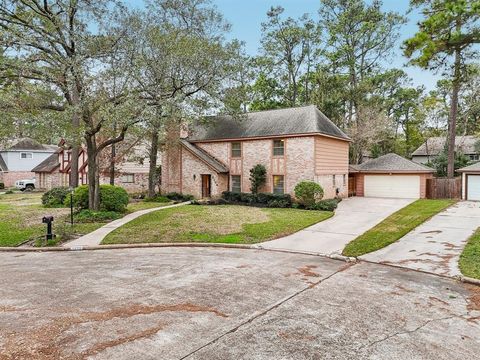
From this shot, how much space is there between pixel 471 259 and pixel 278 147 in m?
15.1

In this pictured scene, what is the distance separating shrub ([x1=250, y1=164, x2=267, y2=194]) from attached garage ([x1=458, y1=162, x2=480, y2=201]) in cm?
1443

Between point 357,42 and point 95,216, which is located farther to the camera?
point 357,42

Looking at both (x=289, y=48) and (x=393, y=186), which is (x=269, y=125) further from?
(x=289, y=48)

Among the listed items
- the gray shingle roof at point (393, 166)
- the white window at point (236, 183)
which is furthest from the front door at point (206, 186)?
the gray shingle roof at point (393, 166)

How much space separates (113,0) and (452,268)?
1632 centimetres

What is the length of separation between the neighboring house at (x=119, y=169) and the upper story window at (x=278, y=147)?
9.80 metres

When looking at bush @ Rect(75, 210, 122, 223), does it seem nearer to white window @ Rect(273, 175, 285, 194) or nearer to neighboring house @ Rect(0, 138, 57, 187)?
white window @ Rect(273, 175, 285, 194)

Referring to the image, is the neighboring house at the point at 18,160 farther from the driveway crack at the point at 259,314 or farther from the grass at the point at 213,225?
the driveway crack at the point at 259,314

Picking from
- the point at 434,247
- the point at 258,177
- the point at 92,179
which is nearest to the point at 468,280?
the point at 434,247

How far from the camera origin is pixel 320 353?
455 centimetres

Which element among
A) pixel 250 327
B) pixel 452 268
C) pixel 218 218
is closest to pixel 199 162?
pixel 218 218

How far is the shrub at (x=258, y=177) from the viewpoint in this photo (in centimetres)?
2345

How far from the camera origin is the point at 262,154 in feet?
78.6

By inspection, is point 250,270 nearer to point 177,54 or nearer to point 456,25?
point 456,25
